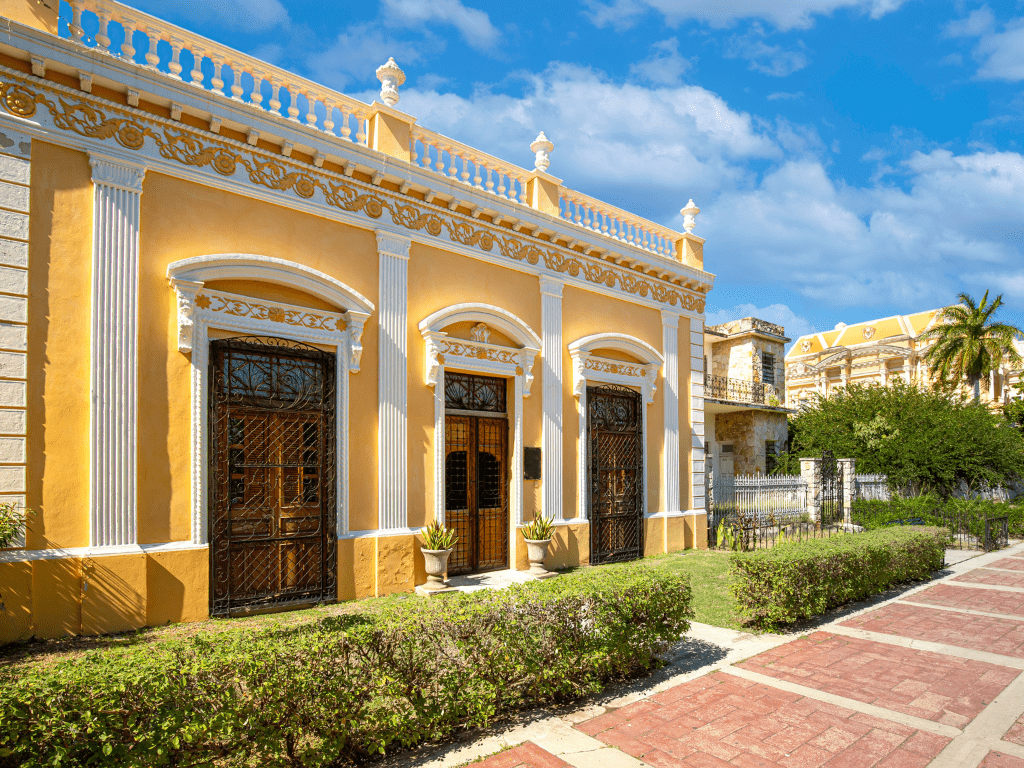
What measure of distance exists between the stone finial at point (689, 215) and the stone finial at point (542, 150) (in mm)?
4398

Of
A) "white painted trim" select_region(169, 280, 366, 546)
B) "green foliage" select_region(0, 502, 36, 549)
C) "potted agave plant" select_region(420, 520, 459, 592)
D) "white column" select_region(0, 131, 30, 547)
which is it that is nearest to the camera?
"green foliage" select_region(0, 502, 36, 549)

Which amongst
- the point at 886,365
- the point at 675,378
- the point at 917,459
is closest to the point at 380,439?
the point at 675,378

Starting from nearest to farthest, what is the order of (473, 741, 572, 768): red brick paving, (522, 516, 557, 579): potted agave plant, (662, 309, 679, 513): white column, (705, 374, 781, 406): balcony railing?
1. (473, 741, 572, 768): red brick paving
2. (522, 516, 557, 579): potted agave plant
3. (662, 309, 679, 513): white column
4. (705, 374, 781, 406): balcony railing

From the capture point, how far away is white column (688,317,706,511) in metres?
13.6

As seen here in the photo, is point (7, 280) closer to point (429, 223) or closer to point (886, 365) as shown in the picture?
point (429, 223)

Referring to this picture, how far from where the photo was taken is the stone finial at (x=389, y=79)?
918cm

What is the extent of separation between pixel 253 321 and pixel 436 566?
4062 millimetres

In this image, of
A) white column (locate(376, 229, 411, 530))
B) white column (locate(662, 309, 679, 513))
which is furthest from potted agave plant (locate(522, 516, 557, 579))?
white column (locate(662, 309, 679, 513))

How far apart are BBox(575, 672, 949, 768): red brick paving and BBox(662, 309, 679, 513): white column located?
7754mm

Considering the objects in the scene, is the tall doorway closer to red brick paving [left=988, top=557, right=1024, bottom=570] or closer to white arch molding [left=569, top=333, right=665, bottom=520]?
white arch molding [left=569, top=333, right=665, bottom=520]

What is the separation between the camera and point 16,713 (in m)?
3.02

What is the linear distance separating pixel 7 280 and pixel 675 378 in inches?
445

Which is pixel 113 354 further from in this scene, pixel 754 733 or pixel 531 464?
pixel 754 733

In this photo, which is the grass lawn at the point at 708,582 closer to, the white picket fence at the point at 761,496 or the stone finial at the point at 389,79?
the white picket fence at the point at 761,496
